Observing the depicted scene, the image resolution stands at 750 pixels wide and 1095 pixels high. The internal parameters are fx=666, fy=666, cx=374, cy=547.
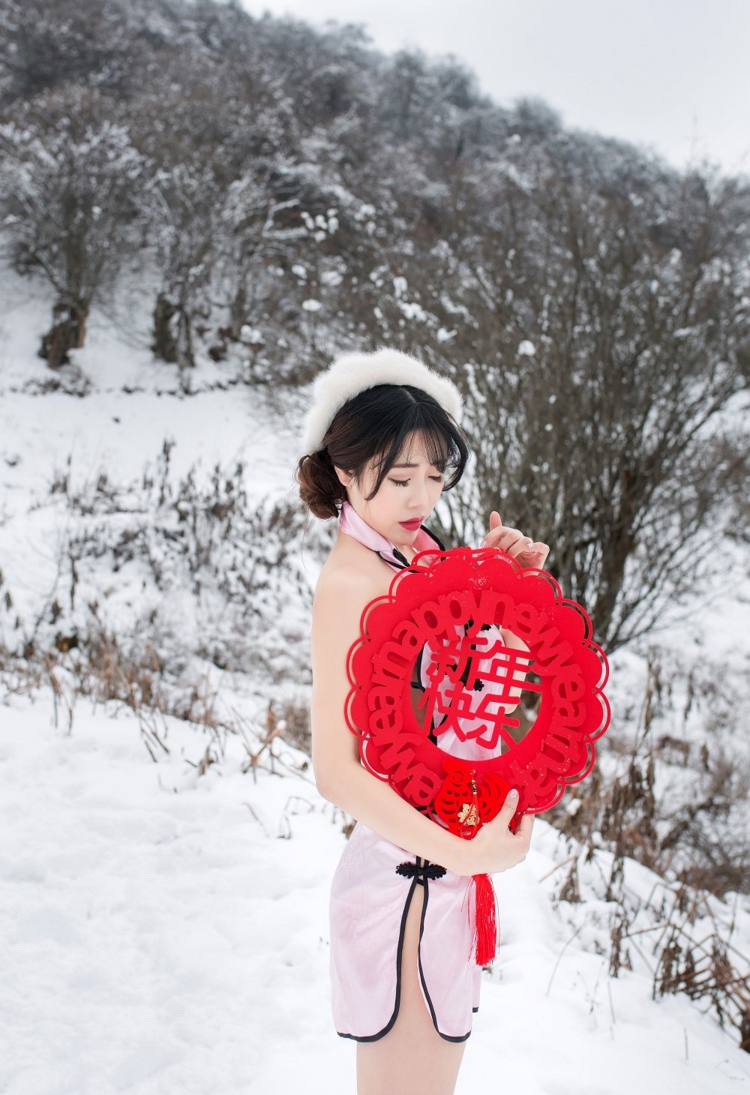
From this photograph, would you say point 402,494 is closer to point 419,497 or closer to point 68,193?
point 419,497

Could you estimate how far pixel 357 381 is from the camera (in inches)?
42.4

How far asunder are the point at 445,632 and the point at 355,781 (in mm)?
238

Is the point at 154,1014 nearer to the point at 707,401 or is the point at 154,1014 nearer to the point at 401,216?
the point at 707,401

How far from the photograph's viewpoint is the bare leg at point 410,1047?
3.07ft

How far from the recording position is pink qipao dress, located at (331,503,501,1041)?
Answer: 931mm

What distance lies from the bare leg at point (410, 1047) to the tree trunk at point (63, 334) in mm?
11888

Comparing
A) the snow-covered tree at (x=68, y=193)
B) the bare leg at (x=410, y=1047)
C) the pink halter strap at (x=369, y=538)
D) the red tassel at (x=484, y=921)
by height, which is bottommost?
the bare leg at (x=410, y=1047)

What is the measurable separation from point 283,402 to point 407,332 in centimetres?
161

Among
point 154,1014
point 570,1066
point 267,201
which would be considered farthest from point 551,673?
point 267,201

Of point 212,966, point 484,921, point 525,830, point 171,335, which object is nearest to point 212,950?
point 212,966

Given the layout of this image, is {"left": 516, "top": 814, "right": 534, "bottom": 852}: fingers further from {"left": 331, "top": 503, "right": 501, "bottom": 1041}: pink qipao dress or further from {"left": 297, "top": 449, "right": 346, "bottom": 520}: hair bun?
{"left": 297, "top": 449, "right": 346, "bottom": 520}: hair bun

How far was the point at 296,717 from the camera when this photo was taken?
4.05m

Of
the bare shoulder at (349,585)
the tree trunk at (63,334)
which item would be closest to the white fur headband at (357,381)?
the bare shoulder at (349,585)

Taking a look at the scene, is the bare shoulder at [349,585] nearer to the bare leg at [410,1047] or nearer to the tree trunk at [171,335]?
the bare leg at [410,1047]
